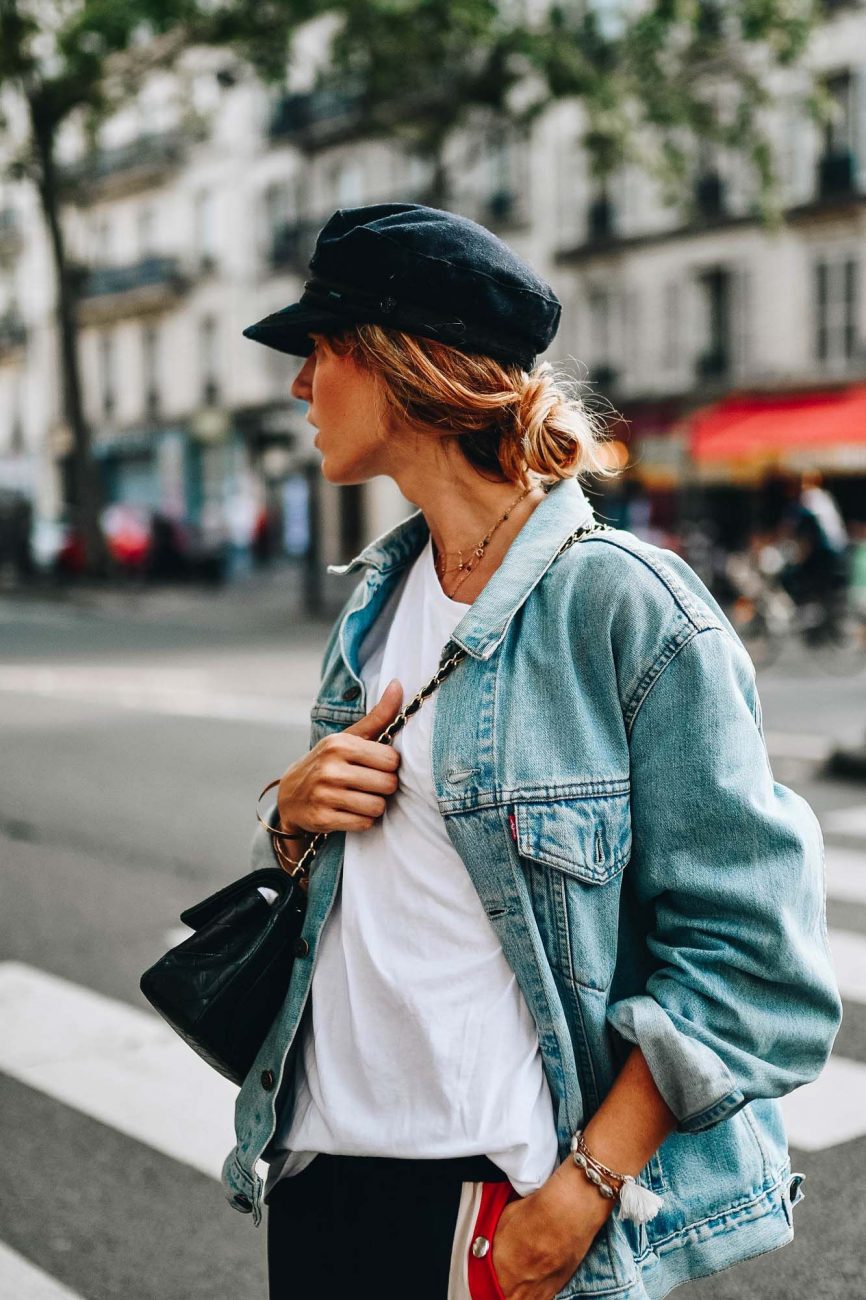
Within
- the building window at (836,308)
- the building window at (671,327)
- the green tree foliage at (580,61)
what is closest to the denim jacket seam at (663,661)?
the green tree foliage at (580,61)

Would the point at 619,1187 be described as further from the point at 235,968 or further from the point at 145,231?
the point at 145,231

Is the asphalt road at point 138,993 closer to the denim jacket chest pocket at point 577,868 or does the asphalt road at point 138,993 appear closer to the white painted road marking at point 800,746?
the white painted road marking at point 800,746

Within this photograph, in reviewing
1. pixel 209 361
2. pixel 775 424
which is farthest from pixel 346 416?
A: pixel 209 361

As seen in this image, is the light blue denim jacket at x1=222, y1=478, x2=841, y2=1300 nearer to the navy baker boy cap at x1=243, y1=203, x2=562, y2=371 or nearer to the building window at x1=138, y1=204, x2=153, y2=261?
the navy baker boy cap at x1=243, y1=203, x2=562, y2=371

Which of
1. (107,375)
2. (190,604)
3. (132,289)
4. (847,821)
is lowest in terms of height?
(190,604)

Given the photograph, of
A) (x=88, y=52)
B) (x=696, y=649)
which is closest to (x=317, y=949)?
(x=696, y=649)

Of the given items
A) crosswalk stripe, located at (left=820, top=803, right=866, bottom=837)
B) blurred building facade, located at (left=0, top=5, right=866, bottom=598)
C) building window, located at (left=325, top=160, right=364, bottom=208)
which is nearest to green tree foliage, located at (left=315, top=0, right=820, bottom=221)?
blurred building facade, located at (left=0, top=5, right=866, bottom=598)

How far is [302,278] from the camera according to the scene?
119ft

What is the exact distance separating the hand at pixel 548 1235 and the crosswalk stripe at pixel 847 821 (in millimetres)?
6399

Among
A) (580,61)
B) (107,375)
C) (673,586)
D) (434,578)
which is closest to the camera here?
(673,586)

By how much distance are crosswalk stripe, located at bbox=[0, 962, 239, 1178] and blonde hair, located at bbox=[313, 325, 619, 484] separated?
8.61 feet

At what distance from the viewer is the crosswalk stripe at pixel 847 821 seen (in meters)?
7.74

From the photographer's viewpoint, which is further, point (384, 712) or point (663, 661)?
point (384, 712)

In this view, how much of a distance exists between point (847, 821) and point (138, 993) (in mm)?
4286
